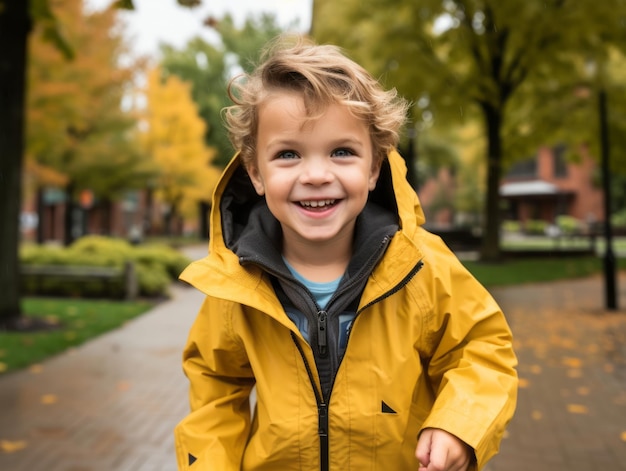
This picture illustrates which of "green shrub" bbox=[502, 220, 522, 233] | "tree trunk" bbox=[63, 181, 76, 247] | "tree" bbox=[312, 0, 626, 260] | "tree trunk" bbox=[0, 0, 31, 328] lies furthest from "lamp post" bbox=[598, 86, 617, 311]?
"green shrub" bbox=[502, 220, 522, 233]

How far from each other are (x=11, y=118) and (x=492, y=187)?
42.4 ft

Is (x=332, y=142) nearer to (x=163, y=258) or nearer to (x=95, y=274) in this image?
(x=95, y=274)

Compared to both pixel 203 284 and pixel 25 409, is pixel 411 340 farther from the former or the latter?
pixel 25 409

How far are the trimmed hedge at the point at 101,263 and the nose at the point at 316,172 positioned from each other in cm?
1058

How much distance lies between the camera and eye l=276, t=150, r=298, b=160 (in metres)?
1.57

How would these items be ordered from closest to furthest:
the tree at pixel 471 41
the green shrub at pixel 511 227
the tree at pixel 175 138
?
1. the tree at pixel 471 41
2. the tree at pixel 175 138
3. the green shrub at pixel 511 227

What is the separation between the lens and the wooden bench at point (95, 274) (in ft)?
37.2

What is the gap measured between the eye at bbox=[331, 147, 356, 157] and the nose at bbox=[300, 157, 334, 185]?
37mm

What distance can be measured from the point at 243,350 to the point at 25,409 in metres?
4.04

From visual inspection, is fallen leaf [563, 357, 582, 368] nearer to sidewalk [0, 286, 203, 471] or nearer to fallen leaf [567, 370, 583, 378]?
fallen leaf [567, 370, 583, 378]

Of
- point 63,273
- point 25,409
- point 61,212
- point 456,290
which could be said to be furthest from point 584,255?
point 61,212

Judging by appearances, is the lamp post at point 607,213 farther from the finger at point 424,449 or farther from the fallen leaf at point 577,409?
the finger at point 424,449

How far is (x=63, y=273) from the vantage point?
11578 mm

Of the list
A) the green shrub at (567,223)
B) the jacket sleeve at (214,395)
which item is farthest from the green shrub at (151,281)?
the green shrub at (567,223)
